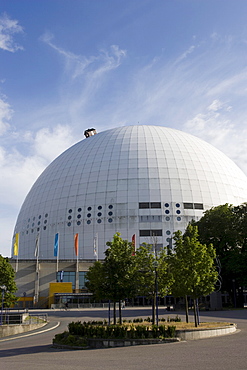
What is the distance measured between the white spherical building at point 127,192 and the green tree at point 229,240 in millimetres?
13806

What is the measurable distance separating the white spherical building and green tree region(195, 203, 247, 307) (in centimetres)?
1381

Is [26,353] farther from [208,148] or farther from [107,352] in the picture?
[208,148]

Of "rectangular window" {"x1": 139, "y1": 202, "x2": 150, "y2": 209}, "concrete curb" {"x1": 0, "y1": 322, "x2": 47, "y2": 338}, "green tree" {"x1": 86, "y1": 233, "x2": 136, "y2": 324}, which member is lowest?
"concrete curb" {"x1": 0, "y1": 322, "x2": 47, "y2": 338}

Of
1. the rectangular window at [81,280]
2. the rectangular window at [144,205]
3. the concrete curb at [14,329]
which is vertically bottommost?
the concrete curb at [14,329]

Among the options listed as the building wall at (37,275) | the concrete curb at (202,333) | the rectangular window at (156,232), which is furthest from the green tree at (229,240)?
the concrete curb at (202,333)

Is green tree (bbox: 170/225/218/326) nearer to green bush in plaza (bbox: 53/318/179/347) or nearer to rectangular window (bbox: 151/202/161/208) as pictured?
green bush in plaza (bbox: 53/318/179/347)

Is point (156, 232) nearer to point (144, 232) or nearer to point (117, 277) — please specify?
point (144, 232)

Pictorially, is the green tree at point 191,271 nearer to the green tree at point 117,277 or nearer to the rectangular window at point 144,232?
the green tree at point 117,277

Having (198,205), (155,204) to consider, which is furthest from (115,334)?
(198,205)

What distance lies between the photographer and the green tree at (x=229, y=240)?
154 feet

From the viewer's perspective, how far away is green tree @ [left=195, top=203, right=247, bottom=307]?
154 ft

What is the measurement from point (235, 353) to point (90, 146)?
67.1 m

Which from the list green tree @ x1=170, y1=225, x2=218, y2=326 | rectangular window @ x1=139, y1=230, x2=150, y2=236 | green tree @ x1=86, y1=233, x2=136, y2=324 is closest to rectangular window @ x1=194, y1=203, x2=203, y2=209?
rectangular window @ x1=139, y1=230, x2=150, y2=236

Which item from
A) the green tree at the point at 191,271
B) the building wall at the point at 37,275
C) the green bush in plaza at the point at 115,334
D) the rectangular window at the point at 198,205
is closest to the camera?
the green bush in plaza at the point at 115,334
